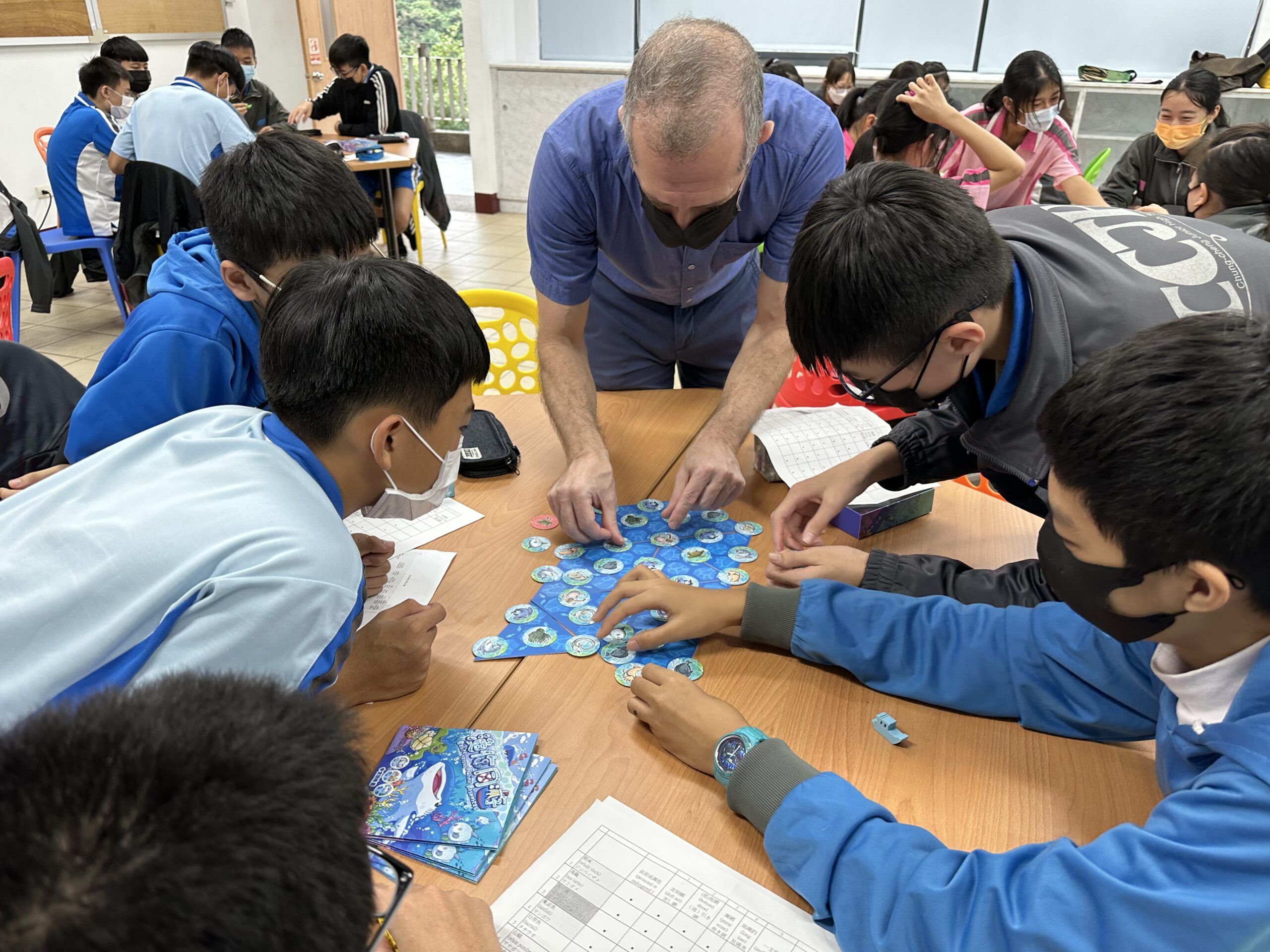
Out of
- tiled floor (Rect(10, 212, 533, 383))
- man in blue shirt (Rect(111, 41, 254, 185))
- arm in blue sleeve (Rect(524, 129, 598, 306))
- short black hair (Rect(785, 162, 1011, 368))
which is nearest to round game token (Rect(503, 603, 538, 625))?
short black hair (Rect(785, 162, 1011, 368))

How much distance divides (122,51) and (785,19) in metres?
4.97

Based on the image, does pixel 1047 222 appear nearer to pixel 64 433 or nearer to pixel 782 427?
pixel 782 427

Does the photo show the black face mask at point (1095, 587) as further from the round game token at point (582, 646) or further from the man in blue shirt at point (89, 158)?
the man in blue shirt at point (89, 158)

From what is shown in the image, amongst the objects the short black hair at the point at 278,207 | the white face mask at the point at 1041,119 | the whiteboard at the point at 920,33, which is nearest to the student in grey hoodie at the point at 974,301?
the short black hair at the point at 278,207

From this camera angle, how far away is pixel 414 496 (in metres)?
1.27

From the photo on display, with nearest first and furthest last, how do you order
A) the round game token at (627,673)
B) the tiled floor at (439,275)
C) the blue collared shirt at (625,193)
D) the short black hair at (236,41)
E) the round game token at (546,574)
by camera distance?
1. the round game token at (627,673)
2. the round game token at (546,574)
3. the blue collared shirt at (625,193)
4. the tiled floor at (439,275)
5. the short black hair at (236,41)

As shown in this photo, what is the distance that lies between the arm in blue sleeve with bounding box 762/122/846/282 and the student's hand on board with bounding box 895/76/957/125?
5.95 feet

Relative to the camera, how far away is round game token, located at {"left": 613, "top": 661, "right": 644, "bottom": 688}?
1.18 metres

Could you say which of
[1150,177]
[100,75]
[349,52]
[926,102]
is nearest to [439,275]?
[349,52]

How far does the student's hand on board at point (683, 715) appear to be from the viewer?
1.02 metres

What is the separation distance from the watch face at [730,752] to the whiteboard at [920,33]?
736 centimetres

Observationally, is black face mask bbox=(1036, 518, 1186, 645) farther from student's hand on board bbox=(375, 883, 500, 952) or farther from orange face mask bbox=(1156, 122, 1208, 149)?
orange face mask bbox=(1156, 122, 1208, 149)

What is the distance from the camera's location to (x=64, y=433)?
70.4 inches

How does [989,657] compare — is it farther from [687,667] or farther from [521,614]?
[521,614]
